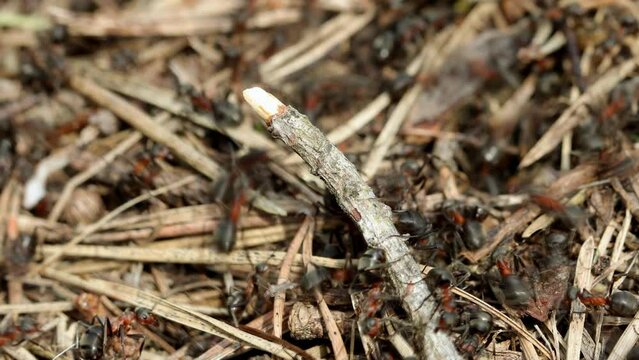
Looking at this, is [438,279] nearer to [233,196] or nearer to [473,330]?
[473,330]

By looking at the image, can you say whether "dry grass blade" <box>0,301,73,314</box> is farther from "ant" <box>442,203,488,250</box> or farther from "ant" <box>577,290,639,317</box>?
"ant" <box>577,290,639,317</box>

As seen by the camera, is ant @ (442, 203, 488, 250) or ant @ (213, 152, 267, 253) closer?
ant @ (442, 203, 488, 250)

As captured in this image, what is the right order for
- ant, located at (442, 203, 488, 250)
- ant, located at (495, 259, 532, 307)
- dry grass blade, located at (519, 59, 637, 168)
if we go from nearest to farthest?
ant, located at (495, 259, 532, 307) < ant, located at (442, 203, 488, 250) < dry grass blade, located at (519, 59, 637, 168)

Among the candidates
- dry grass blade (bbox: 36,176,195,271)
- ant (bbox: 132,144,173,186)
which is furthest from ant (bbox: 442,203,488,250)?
ant (bbox: 132,144,173,186)

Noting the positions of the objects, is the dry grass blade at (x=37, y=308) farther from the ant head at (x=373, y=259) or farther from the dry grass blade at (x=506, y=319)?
the dry grass blade at (x=506, y=319)

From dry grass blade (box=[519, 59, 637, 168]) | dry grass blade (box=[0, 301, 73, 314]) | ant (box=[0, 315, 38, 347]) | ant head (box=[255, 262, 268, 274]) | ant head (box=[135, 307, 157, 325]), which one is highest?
dry grass blade (box=[519, 59, 637, 168])

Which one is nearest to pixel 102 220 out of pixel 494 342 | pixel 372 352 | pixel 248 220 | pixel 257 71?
pixel 248 220

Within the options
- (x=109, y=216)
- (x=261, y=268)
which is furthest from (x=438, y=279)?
(x=109, y=216)
